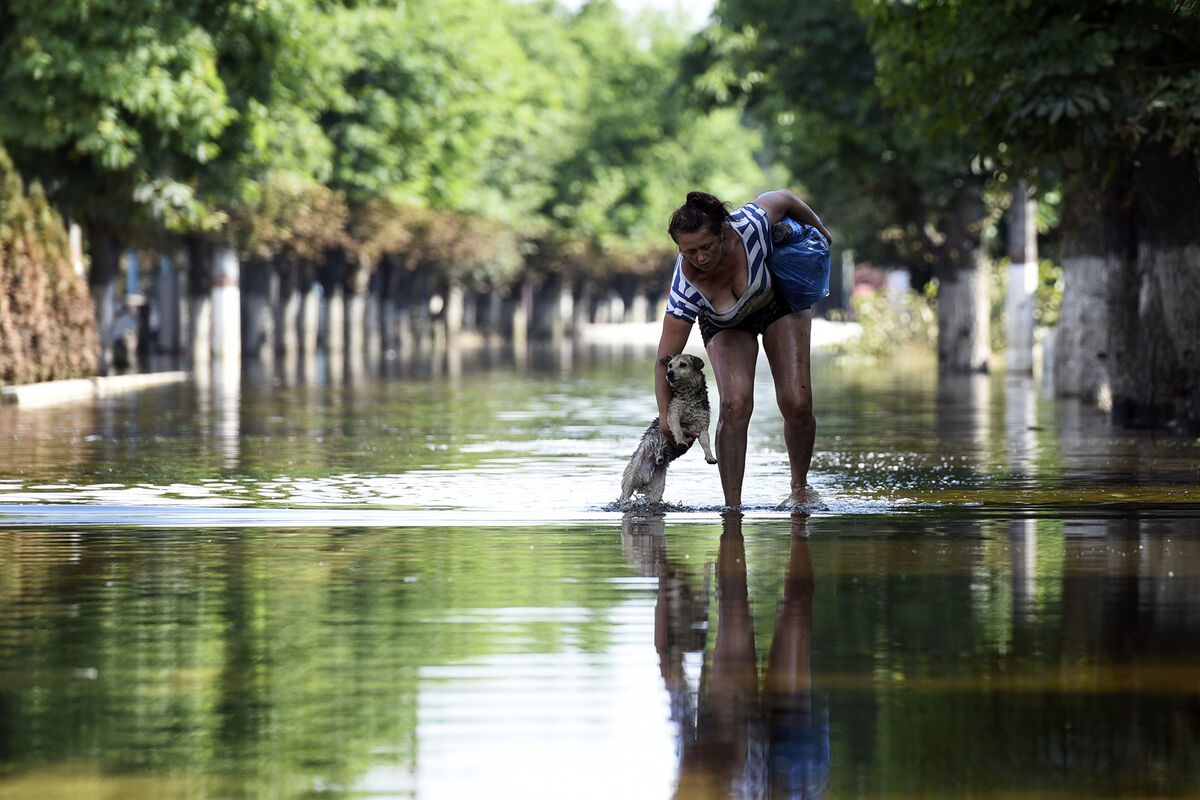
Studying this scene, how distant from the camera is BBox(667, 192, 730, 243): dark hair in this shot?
1039 cm

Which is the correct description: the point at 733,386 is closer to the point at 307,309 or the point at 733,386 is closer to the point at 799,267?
the point at 799,267

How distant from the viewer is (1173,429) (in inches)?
758

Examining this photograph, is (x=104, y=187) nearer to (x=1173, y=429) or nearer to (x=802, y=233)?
(x=1173, y=429)

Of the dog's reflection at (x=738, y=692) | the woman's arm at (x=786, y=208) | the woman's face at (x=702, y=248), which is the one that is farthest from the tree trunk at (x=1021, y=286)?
the dog's reflection at (x=738, y=692)

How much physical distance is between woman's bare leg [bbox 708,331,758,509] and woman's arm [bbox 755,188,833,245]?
663 mm

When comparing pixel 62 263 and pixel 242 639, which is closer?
pixel 242 639

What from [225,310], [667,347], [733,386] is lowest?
[733,386]

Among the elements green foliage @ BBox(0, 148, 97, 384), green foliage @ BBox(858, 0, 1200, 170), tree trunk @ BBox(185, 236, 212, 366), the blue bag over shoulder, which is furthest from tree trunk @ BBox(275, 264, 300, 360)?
the blue bag over shoulder

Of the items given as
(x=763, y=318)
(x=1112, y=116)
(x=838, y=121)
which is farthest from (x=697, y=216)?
(x=838, y=121)

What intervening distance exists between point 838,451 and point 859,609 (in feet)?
31.0

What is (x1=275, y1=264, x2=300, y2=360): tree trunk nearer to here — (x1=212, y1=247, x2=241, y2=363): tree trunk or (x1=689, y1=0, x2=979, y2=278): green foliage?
(x1=212, y1=247, x2=241, y2=363): tree trunk

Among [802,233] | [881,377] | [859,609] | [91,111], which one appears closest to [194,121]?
[91,111]

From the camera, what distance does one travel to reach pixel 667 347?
1127cm

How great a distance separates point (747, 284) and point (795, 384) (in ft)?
2.78
